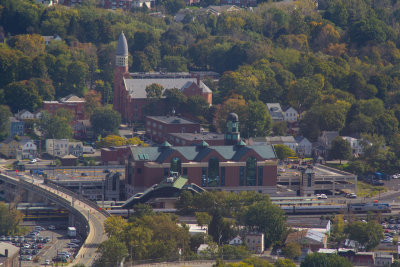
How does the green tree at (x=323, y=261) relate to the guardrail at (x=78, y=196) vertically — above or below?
below

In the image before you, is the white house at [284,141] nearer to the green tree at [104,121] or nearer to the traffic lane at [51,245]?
the green tree at [104,121]

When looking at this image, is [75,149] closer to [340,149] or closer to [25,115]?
[25,115]

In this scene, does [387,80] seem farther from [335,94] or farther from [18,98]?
[18,98]

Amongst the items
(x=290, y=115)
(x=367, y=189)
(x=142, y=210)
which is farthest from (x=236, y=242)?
(x=290, y=115)

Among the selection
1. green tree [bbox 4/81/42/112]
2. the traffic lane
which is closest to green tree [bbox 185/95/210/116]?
green tree [bbox 4/81/42/112]

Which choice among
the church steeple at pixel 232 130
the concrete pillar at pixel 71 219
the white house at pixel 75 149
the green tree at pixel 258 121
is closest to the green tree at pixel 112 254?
the concrete pillar at pixel 71 219

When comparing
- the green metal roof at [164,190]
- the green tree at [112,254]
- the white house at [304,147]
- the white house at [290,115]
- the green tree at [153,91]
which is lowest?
the green tree at [112,254]

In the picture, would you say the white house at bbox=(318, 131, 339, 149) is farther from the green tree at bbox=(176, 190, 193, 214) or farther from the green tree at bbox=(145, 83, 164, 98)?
the green tree at bbox=(176, 190, 193, 214)
